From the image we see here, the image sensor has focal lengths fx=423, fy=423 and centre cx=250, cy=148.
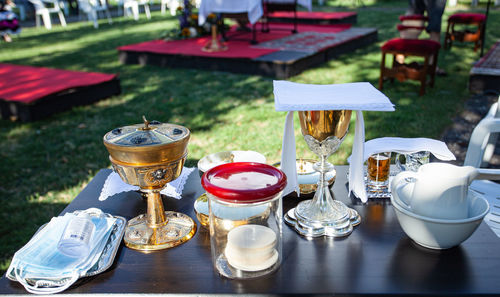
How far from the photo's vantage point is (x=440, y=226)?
100cm

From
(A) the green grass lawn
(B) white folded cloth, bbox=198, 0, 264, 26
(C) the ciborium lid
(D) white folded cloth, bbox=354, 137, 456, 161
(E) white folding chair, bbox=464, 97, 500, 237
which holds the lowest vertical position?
(A) the green grass lawn

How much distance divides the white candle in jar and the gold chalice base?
195 mm

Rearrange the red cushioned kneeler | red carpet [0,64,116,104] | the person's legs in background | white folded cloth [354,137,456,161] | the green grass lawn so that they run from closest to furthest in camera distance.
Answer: white folded cloth [354,137,456,161] → the green grass lawn → the red cushioned kneeler → red carpet [0,64,116,104] → the person's legs in background

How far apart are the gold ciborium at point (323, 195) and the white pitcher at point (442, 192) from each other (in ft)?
0.70

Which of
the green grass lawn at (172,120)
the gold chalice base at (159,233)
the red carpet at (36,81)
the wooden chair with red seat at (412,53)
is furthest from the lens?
the wooden chair with red seat at (412,53)

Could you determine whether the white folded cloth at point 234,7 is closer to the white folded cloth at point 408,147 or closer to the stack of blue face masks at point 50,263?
the white folded cloth at point 408,147

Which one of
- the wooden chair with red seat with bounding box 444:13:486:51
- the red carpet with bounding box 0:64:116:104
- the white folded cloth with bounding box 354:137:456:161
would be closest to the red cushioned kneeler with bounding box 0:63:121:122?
the red carpet with bounding box 0:64:116:104

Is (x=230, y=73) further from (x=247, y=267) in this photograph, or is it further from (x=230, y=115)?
(x=247, y=267)

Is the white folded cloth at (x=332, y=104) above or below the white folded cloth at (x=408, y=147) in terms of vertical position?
above

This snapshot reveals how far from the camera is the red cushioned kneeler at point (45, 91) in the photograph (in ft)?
13.5

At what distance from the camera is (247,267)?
0.98 m

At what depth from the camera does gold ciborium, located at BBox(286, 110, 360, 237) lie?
1098mm

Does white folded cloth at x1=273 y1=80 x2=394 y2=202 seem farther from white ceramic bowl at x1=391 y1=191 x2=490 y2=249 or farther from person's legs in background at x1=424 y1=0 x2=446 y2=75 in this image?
person's legs in background at x1=424 y1=0 x2=446 y2=75

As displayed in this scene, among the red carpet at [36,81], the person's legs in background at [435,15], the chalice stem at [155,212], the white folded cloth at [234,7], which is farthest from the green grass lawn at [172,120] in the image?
the chalice stem at [155,212]
